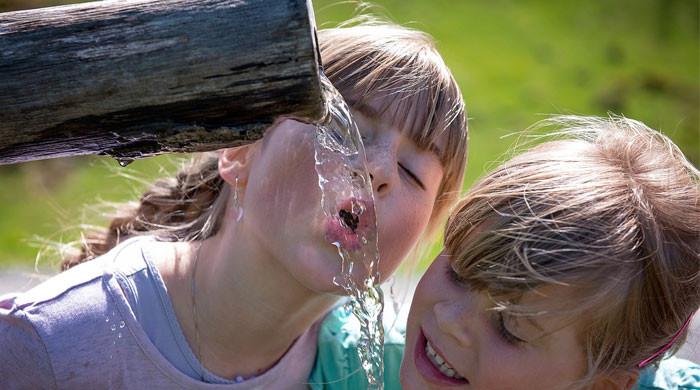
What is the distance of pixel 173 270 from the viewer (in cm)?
276

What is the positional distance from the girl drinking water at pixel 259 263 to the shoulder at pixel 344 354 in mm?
51

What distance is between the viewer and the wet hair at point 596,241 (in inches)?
88.1

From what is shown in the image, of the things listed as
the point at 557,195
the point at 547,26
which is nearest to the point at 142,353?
the point at 557,195

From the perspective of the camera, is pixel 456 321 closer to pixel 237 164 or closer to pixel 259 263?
pixel 259 263

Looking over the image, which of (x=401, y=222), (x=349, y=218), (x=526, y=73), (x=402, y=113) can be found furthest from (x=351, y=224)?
(x=526, y=73)

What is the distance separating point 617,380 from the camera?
241 centimetres

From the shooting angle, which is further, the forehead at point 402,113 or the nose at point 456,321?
the forehead at point 402,113

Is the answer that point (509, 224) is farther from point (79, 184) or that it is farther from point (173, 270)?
point (79, 184)

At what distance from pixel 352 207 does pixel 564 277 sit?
1.73 feet

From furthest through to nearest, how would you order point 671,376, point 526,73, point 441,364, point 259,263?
point 526,73, point 671,376, point 259,263, point 441,364

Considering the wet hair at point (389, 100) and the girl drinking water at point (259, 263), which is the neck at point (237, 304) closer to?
the girl drinking water at point (259, 263)

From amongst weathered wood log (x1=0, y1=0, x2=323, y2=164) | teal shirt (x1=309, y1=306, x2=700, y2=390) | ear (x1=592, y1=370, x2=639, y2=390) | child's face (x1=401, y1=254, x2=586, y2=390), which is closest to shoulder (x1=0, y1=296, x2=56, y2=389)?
teal shirt (x1=309, y1=306, x2=700, y2=390)

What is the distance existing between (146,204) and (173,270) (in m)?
0.47

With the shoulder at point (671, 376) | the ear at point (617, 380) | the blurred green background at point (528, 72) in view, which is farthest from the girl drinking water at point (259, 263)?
the blurred green background at point (528, 72)
